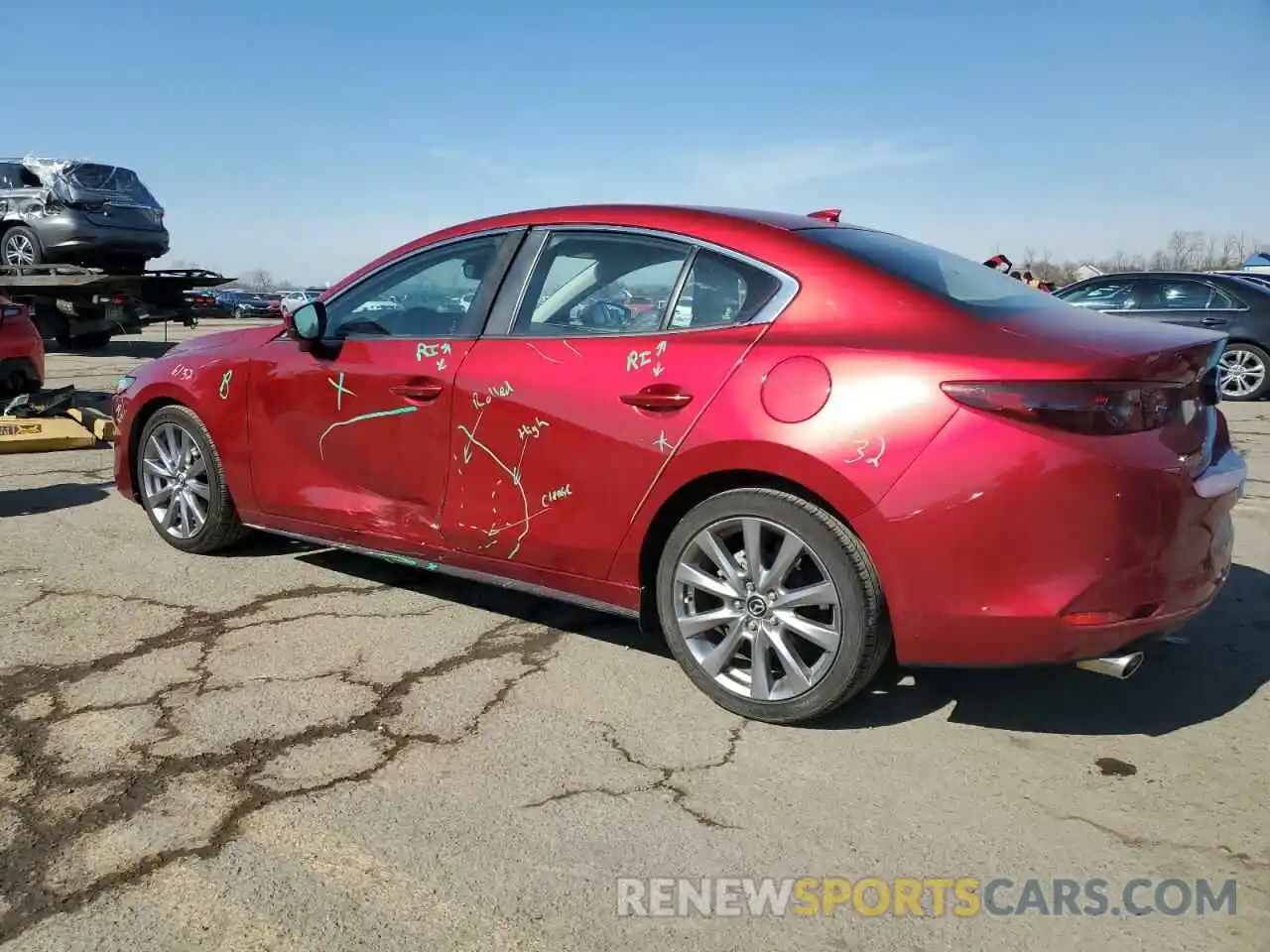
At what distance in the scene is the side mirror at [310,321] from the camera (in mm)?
4305

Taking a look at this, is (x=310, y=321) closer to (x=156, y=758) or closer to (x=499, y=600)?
(x=499, y=600)

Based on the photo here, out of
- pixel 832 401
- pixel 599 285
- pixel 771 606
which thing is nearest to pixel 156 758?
pixel 771 606

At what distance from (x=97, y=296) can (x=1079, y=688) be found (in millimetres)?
14077

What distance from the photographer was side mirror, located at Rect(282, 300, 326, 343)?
4305mm

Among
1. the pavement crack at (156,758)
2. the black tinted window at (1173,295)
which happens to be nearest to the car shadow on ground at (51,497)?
the pavement crack at (156,758)

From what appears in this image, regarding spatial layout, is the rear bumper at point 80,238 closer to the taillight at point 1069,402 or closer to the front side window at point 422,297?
the front side window at point 422,297

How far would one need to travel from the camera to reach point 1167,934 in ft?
7.35

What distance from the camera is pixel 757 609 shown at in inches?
126

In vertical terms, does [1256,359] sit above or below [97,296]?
above

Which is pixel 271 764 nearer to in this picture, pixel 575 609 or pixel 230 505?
pixel 575 609

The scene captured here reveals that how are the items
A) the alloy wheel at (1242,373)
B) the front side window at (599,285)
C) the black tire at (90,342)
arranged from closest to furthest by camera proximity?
the front side window at (599,285)
the alloy wheel at (1242,373)
the black tire at (90,342)

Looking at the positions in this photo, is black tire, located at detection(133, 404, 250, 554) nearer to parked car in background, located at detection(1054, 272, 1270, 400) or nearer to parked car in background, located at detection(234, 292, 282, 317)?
parked car in background, located at detection(1054, 272, 1270, 400)

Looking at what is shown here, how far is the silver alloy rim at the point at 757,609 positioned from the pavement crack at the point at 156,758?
69 cm

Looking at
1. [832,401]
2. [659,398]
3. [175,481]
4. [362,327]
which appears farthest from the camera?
[175,481]
